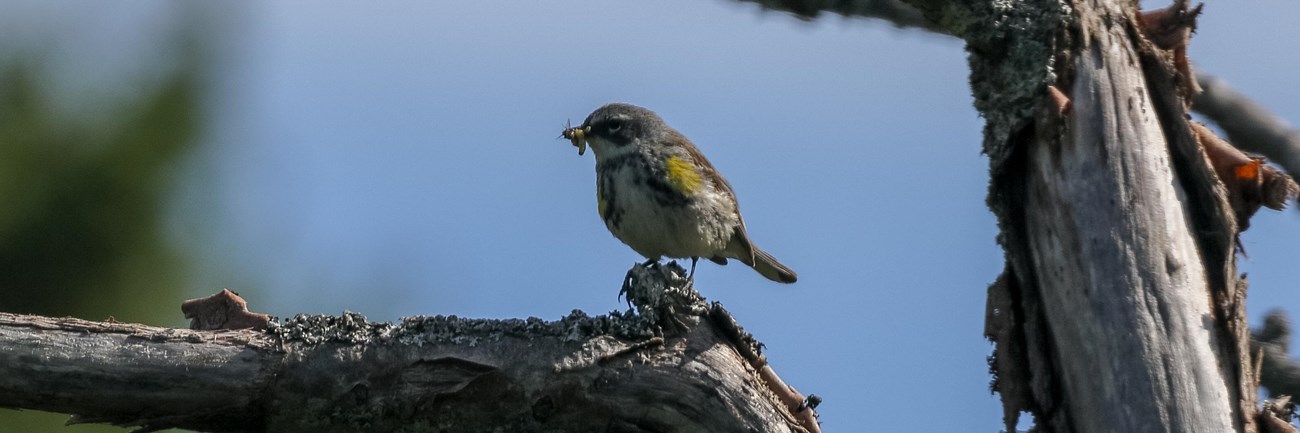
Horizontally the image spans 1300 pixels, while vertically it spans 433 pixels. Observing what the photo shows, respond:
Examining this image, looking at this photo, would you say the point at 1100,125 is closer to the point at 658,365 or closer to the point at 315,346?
the point at 658,365

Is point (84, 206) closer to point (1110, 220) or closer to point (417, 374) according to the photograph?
point (417, 374)

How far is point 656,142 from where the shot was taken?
705 cm

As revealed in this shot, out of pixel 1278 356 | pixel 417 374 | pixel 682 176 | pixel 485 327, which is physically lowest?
pixel 417 374

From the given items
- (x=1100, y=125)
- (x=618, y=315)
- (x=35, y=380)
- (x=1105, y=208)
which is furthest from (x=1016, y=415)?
(x=35, y=380)

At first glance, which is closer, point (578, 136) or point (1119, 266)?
point (1119, 266)

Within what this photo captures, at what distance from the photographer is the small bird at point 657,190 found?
659 cm

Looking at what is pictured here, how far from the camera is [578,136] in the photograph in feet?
24.6

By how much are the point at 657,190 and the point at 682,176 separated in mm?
210

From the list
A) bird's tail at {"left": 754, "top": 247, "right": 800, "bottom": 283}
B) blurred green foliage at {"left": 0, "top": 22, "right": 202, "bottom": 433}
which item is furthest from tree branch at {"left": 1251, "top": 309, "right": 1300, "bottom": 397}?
blurred green foliage at {"left": 0, "top": 22, "right": 202, "bottom": 433}

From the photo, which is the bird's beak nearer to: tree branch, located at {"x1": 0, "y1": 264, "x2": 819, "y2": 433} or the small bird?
the small bird

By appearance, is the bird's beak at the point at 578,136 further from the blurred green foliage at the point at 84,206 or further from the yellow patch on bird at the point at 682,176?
the blurred green foliage at the point at 84,206

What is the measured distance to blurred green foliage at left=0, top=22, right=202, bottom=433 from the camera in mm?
7430

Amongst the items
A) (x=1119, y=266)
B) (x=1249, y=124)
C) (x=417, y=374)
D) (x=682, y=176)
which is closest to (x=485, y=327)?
(x=417, y=374)

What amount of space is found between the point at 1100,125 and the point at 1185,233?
43 centimetres
